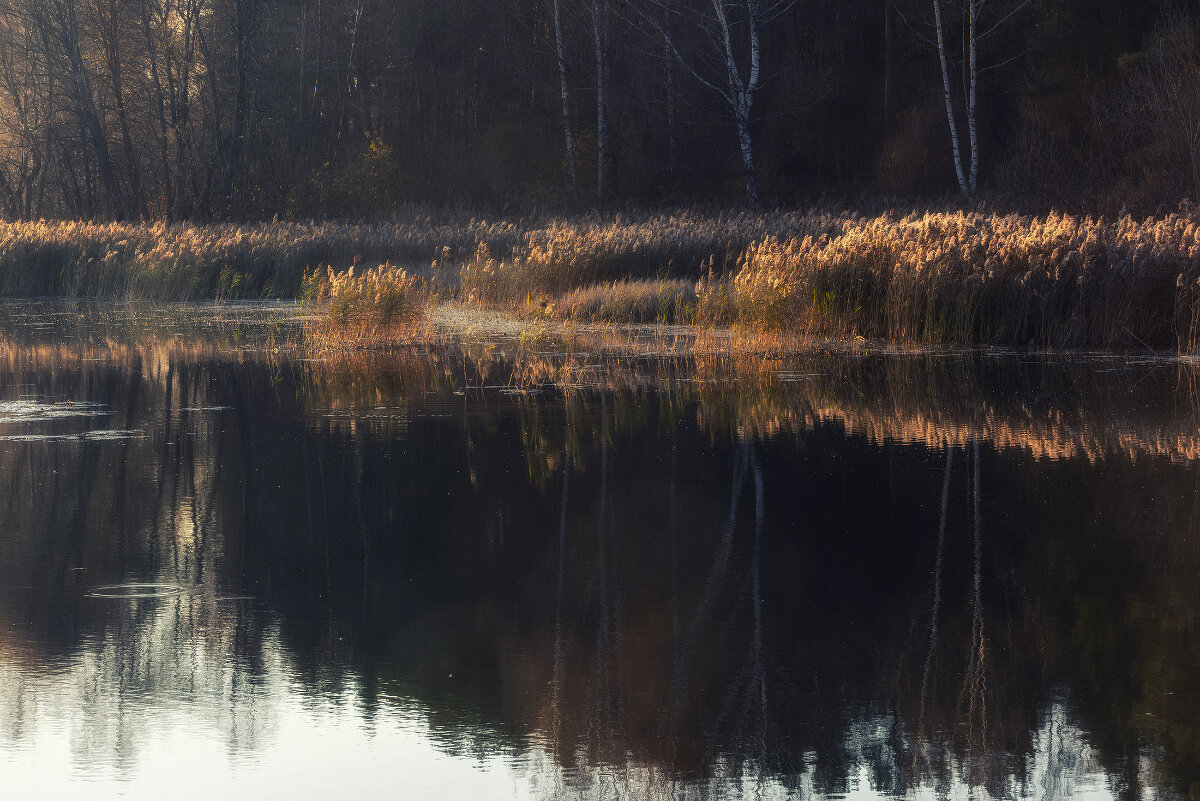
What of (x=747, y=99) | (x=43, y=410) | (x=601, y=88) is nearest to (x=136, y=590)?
(x=43, y=410)

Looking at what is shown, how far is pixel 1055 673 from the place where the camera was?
5.15m

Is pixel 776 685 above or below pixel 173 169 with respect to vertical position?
below

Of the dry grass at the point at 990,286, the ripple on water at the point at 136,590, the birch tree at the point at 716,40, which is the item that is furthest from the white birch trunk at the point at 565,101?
the ripple on water at the point at 136,590

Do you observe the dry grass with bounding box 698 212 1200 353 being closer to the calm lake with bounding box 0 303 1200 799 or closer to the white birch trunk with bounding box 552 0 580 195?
the calm lake with bounding box 0 303 1200 799

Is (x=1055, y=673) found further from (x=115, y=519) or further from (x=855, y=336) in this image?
(x=855, y=336)

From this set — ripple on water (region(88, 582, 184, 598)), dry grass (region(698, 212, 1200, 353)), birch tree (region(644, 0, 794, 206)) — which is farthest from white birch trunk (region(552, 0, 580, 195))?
ripple on water (region(88, 582, 184, 598))

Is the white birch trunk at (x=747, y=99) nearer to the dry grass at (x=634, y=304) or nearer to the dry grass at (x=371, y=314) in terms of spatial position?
the dry grass at (x=634, y=304)

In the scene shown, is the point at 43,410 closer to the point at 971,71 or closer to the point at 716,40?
the point at 971,71

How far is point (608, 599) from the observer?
6.13m

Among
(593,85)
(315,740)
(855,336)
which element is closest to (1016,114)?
(593,85)

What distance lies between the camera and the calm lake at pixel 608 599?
4465mm

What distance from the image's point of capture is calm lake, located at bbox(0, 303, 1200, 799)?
4.46 m

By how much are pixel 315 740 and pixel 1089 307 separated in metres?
12.4

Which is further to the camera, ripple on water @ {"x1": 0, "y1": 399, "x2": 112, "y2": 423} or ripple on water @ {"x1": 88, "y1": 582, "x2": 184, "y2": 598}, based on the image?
ripple on water @ {"x1": 0, "y1": 399, "x2": 112, "y2": 423}
